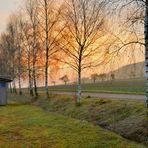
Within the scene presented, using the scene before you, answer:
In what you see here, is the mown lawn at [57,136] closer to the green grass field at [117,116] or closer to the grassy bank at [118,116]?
the green grass field at [117,116]

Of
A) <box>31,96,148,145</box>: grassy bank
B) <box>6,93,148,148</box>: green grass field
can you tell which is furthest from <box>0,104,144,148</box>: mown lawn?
<box>31,96,148,145</box>: grassy bank

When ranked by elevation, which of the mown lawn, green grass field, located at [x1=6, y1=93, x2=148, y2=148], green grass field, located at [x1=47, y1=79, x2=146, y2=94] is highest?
green grass field, located at [x1=47, y1=79, x2=146, y2=94]

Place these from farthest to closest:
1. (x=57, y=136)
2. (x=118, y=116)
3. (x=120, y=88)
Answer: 1. (x=120, y=88)
2. (x=118, y=116)
3. (x=57, y=136)

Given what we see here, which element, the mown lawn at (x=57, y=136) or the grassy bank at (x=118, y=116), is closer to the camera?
the mown lawn at (x=57, y=136)

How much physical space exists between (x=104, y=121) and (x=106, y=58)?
18.1 ft

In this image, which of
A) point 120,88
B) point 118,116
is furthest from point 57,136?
point 120,88

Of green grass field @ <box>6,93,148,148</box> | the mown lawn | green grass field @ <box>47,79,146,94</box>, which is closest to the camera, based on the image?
the mown lawn

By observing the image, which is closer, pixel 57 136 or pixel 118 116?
pixel 57 136

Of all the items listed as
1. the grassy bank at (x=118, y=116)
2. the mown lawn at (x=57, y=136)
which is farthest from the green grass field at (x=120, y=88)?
the mown lawn at (x=57, y=136)

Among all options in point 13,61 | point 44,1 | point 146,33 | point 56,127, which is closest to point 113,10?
point 146,33

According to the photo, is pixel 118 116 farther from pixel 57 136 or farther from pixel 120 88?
pixel 120 88

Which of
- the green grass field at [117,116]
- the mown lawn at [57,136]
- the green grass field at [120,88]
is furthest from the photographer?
the green grass field at [120,88]

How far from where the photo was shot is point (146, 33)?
48.2 ft

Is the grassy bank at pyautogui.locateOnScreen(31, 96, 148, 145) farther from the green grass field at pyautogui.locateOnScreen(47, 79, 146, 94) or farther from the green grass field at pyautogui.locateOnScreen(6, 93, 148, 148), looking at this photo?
the green grass field at pyautogui.locateOnScreen(47, 79, 146, 94)
